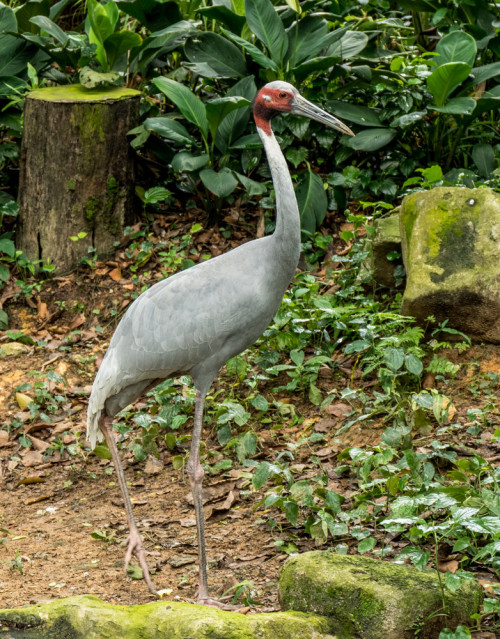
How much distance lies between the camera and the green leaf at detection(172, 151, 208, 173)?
7328 mm

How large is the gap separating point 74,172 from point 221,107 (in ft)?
4.60

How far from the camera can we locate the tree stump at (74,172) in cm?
732

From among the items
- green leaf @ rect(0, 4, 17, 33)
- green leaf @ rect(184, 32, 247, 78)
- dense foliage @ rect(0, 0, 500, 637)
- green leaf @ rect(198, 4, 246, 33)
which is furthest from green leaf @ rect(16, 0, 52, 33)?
green leaf @ rect(198, 4, 246, 33)

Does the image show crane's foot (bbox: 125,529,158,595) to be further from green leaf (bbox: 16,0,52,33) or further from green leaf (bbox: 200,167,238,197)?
green leaf (bbox: 16,0,52,33)

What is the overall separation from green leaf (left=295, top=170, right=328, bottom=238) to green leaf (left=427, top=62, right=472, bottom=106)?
1.22 meters

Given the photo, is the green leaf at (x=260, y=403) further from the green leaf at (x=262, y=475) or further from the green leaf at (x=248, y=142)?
the green leaf at (x=248, y=142)

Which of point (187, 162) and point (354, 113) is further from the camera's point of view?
point (354, 113)

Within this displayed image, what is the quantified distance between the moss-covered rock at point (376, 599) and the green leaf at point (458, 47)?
17.1 feet

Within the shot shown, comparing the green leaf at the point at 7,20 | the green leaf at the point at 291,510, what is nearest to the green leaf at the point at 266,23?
the green leaf at the point at 7,20

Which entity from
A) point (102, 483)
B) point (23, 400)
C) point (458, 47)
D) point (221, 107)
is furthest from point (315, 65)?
point (102, 483)

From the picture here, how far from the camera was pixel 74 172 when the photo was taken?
291 inches

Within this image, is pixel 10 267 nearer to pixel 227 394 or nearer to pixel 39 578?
pixel 227 394

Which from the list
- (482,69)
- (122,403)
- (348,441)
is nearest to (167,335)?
(122,403)

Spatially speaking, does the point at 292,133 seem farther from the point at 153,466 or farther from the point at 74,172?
the point at 153,466
